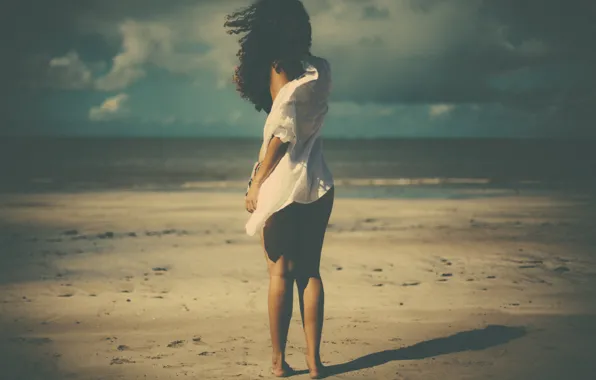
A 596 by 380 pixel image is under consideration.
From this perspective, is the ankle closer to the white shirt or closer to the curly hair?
the white shirt

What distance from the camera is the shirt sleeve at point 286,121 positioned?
3.87 metres

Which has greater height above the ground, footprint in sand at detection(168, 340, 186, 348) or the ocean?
the ocean

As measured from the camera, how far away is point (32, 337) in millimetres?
5297

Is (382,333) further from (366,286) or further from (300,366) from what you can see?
(366,286)

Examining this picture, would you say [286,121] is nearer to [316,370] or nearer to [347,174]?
[316,370]

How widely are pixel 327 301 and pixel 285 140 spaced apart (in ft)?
9.64

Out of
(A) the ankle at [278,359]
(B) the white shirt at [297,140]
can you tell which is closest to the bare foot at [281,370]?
(A) the ankle at [278,359]

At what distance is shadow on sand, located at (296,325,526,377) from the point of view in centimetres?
456

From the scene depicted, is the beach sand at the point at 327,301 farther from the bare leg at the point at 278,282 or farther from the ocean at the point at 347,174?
the ocean at the point at 347,174

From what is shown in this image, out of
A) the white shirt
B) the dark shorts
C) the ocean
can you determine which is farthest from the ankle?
the ocean

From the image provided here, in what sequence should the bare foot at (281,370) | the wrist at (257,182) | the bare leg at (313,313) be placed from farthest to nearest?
the bare foot at (281,370), the bare leg at (313,313), the wrist at (257,182)

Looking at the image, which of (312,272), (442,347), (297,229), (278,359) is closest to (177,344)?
(278,359)

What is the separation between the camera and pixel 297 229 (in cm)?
406

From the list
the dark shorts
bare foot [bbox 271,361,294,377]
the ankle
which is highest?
the dark shorts
